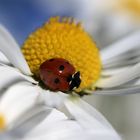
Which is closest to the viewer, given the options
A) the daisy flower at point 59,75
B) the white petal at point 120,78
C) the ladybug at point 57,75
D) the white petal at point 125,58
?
the daisy flower at point 59,75

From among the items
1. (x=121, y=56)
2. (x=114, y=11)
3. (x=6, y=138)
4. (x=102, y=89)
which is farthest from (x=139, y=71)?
(x=114, y=11)

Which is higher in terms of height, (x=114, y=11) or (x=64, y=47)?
(x=64, y=47)

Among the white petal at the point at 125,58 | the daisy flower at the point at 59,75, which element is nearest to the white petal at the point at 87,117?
the daisy flower at the point at 59,75

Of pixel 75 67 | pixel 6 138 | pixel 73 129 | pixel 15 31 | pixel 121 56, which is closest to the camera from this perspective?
pixel 6 138

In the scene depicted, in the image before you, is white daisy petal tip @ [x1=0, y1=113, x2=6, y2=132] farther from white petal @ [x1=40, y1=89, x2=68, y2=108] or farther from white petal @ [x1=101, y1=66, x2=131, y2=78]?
white petal @ [x1=101, y1=66, x2=131, y2=78]

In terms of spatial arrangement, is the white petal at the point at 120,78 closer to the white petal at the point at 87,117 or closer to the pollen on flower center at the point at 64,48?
the pollen on flower center at the point at 64,48

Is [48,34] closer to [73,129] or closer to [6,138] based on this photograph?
[73,129]

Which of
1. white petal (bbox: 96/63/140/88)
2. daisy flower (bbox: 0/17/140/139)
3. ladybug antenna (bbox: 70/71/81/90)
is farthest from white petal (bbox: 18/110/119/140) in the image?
white petal (bbox: 96/63/140/88)
